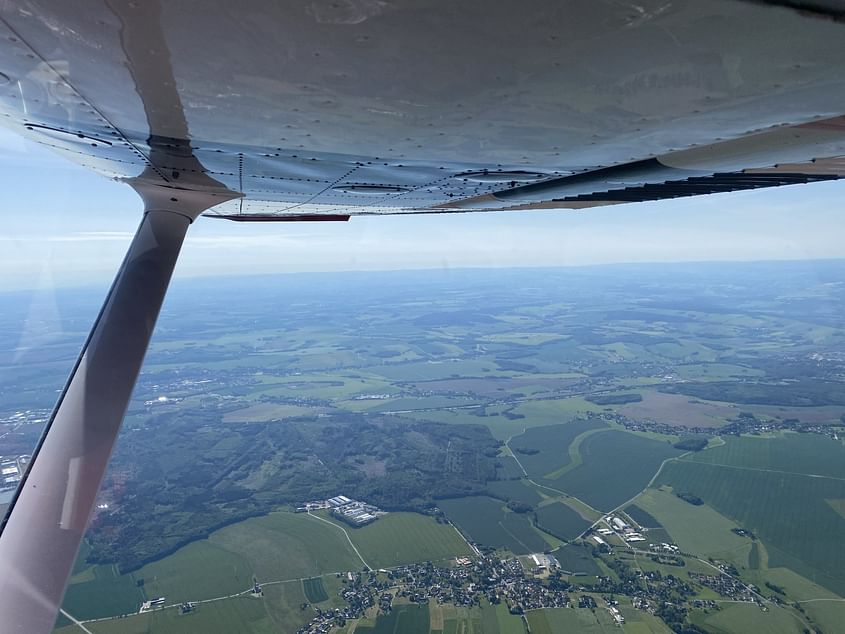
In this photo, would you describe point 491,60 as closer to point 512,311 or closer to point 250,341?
point 250,341

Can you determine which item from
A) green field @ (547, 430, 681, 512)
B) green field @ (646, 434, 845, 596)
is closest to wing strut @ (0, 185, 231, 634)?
green field @ (646, 434, 845, 596)

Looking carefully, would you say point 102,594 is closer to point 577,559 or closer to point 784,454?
point 577,559

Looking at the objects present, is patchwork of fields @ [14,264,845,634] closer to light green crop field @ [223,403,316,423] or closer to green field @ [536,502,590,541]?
green field @ [536,502,590,541]

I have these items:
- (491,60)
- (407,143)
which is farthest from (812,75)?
(407,143)

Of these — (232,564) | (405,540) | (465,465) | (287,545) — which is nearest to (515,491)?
(465,465)

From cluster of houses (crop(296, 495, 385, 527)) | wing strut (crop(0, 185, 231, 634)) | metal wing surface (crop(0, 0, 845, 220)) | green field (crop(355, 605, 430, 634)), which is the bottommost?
cluster of houses (crop(296, 495, 385, 527))

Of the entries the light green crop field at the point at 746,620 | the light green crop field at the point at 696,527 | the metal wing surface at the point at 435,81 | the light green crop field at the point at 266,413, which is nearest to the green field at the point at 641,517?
the light green crop field at the point at 696,527

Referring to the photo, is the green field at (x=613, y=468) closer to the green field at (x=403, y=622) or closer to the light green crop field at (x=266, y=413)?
the green field at (x=403, y=622)
